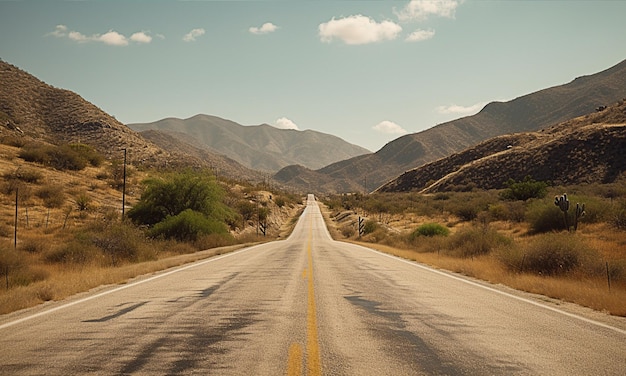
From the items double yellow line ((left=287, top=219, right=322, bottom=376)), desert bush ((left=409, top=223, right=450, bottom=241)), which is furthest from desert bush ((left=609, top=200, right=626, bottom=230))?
double yellow line ((left=287, top=219, right=322, bottom=376))

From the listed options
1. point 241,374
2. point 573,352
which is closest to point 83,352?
point 241,374

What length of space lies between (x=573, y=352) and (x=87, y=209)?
118 feet

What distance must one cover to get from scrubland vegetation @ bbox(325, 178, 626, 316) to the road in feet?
5.62

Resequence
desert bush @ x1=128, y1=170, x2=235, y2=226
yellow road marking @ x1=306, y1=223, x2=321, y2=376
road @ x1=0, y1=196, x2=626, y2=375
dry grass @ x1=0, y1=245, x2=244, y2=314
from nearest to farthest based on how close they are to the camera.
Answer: yellow road marking @ x1=306, y1=223, x2=321, y2=376 → road @ x1=0, y1=196, x2=626, y2=375 → dry grass @ x1=0, y1=245, x2=244, y2=314 → desert bush @ x1=128, y1=170, x2=235, y2=226

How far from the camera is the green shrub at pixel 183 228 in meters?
28.8

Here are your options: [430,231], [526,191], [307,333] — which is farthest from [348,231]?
[307,333]

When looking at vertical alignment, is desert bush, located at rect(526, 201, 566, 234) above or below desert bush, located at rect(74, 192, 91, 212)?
below

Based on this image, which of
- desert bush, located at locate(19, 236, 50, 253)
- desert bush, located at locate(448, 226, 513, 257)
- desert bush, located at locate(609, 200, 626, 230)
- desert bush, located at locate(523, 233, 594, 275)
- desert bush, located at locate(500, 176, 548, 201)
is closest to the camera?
desert bush, located at locate(523, 233, 594, 275)

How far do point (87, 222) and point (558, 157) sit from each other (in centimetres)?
7190

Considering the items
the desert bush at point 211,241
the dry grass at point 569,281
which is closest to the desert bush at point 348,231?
the desert bush at point 211,241

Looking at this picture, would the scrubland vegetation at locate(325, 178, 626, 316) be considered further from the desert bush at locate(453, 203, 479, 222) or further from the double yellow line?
the double yellow line

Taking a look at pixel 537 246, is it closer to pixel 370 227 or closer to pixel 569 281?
pixel 569 281

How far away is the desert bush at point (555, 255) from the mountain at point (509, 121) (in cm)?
15326

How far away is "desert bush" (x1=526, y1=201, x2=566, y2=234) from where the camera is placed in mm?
31094
